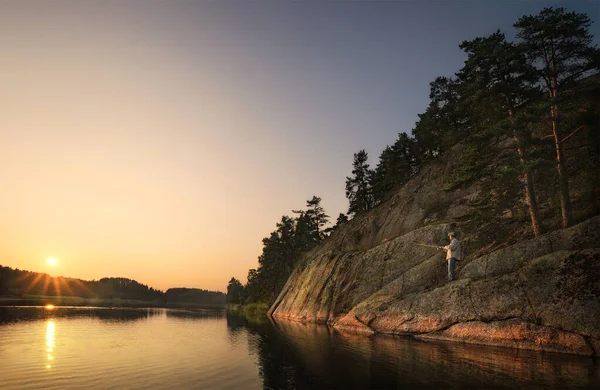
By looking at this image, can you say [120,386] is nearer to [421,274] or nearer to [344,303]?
[421,274]

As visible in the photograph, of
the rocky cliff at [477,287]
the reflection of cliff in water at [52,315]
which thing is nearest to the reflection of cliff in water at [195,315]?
the reflection of cliff in water at [52,315]

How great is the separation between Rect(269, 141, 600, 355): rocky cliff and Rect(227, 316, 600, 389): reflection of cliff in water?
5.65 feet

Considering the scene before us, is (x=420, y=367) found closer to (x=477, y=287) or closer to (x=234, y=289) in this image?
(x=477, y=287)

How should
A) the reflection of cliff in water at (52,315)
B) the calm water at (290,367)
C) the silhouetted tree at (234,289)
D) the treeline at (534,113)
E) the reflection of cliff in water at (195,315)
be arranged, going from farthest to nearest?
the silhouetted tree at (234,289) → the reflection of cliff in water at (195,315) → the reflection of cliff in water at (52,315) → the treeline at (534,113) → the calm water at (290,367)

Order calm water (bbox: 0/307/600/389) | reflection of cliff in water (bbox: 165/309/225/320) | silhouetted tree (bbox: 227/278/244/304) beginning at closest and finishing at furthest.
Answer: calm water (bbox: 0/307/600/389)
reflection of cliff in water (bbox: 165/309/225/320)
silhouetted tree (bbox: 227/278/244/304)

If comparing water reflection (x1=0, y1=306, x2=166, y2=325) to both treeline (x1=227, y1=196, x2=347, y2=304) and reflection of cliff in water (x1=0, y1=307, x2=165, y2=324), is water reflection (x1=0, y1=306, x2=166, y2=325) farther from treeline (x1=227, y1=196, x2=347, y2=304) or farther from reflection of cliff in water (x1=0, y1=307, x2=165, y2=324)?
treeline (x1=227, y1=196, x2=347, y2=304)

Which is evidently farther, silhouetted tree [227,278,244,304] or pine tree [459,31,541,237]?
silhouetted tree [227,278,244,304]

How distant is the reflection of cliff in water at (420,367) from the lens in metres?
10.5

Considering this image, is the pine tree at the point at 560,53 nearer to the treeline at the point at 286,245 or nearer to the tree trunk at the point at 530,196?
the tree trunk at the point at 530,196

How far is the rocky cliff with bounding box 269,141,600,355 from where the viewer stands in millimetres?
16089

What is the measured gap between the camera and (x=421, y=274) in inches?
1078

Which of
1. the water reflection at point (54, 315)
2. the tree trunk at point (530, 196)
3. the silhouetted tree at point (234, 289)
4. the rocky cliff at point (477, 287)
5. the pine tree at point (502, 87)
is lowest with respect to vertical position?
the silhouetted tree at point (234, 289)

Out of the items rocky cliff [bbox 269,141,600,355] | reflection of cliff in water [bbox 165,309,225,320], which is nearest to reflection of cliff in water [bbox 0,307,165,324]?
reflection of cliff in water [bbox 165,309,225,320]

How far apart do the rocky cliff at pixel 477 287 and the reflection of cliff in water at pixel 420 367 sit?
1723 millimetres
